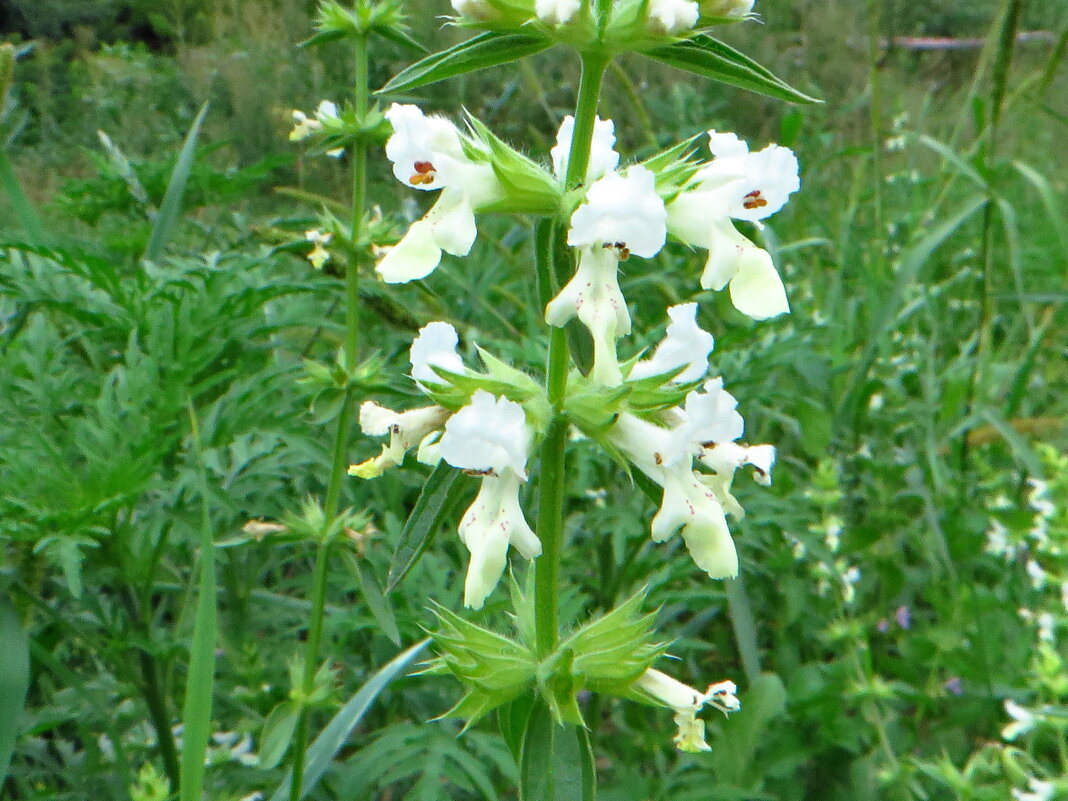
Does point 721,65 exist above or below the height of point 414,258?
above

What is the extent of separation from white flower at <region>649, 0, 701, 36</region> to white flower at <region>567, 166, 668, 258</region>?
0.41 ft

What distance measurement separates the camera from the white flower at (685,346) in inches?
38.6

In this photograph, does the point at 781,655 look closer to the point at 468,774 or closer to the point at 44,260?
the point at 468,774

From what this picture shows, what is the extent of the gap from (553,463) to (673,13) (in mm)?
418

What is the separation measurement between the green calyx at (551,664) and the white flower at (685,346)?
8.6 inches

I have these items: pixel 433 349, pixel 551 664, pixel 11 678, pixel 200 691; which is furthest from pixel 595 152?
pixel 11 678

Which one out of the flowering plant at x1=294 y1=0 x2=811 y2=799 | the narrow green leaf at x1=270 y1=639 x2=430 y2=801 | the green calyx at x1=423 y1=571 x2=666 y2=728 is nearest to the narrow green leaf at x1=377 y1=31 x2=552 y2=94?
the flowering plant at x1=294 y1=0 x2=811 y2=799

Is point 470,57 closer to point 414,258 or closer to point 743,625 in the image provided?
point 414,258

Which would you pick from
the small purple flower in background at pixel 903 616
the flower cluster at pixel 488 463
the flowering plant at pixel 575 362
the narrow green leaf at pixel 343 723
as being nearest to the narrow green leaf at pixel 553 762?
the flowering plant at pixel 575 362

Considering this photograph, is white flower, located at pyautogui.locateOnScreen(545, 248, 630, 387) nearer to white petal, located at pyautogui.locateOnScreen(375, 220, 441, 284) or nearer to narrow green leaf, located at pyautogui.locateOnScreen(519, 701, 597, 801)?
white petal, located at pyautogui.locateOnScreen(375, 220, 441, 284)

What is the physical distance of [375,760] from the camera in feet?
5.27

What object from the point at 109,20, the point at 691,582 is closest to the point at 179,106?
the point at 109,20

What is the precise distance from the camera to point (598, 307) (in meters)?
0.92

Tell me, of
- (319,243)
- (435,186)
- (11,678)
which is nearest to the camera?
(435,186)
